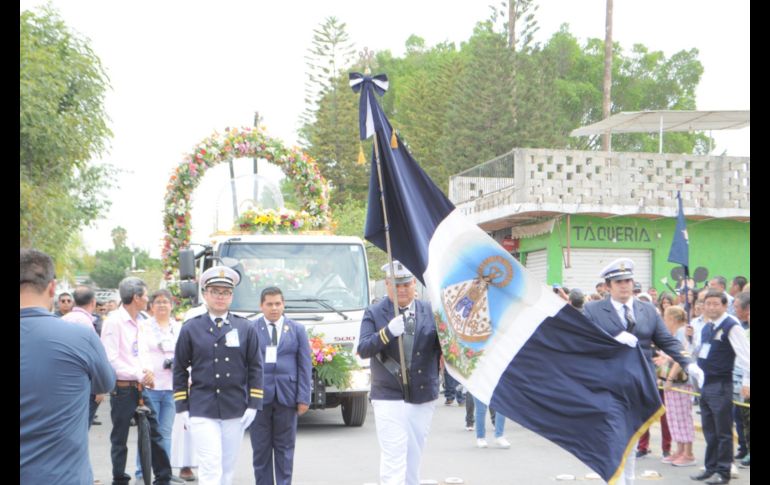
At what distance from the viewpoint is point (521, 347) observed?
7980 mm

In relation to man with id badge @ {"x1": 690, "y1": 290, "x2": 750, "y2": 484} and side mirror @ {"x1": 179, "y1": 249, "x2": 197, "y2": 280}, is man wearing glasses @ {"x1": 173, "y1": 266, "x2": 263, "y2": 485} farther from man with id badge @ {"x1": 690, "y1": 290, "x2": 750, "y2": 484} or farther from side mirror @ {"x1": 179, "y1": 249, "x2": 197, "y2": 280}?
man with id badge @ {"x1": 690, "y1": 290, "x2": 750, "y2": 484}

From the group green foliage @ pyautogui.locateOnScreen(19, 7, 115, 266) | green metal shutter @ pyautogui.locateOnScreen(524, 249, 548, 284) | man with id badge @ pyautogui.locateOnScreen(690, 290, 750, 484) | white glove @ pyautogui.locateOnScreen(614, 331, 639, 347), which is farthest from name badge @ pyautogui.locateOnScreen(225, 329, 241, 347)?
green metal shutter @ pyautogui.locateOnScreen(524, 249, 548, 284)

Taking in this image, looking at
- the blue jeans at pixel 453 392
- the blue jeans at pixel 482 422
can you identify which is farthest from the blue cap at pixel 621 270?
the blue jeans at pixel 453 392

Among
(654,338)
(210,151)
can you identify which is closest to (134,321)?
(654,338)

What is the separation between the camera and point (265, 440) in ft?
29.8

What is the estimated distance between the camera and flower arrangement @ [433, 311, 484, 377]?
8.05 meters

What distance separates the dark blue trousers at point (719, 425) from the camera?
1038cm

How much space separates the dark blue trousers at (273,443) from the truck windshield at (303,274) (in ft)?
17.2

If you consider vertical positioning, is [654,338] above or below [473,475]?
above

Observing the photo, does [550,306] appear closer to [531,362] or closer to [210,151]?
[531,362]

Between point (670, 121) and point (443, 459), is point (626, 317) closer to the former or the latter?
point (443, 459)

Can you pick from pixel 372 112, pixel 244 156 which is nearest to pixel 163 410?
pixel 372 112

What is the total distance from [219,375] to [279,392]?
102 cm
